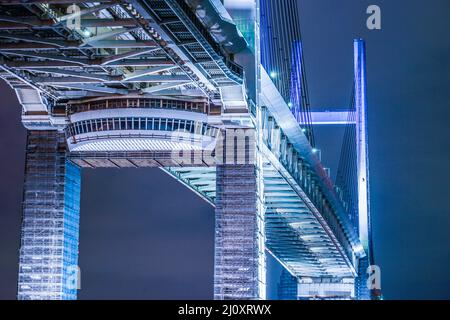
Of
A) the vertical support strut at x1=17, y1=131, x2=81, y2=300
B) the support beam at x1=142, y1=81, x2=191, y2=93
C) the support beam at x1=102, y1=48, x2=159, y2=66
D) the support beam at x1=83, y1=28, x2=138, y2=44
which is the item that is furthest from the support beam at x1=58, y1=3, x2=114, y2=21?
the vertical support strut at x1=17, y1=131, x2=81, y2=300

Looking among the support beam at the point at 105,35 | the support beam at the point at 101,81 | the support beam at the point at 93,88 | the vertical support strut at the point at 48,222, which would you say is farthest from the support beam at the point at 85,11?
the vertical support strut at the point at 48,222

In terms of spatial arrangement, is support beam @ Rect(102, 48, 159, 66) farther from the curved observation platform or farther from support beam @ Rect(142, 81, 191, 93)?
the curved observation platform

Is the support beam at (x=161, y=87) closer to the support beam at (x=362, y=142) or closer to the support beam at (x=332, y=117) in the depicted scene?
the support beam at (x=332, y=117)

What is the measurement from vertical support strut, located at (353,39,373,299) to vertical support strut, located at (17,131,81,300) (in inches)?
1810

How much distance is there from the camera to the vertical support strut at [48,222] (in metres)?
57.8

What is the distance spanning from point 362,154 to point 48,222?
50.0 meters

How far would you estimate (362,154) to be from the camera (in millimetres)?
103375

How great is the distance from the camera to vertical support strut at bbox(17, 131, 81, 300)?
57844 millimetres

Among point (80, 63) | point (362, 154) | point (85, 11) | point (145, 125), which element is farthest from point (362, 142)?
point (85, 11)

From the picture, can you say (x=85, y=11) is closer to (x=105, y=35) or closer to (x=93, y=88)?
(x=105, y=35)
